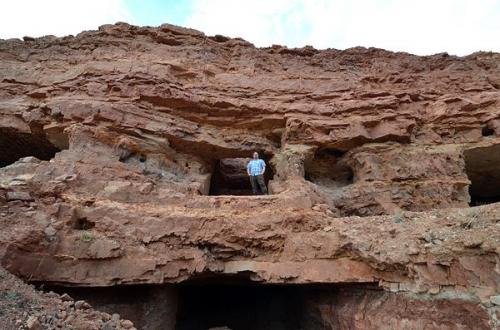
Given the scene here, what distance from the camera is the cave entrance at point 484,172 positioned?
9.23 metres

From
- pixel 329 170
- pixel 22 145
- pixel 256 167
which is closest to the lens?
pixel 256 167

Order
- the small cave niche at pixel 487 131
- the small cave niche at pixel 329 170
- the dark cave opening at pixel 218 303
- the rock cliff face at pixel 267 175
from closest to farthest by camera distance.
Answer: the rock cliff face at pixel 267 175
the dark cave opening at pixel 218 303
the small cave niche at pixel 487 131
the small cave niche at pixel 329 170

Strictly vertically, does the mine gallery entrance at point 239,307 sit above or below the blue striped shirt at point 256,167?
below

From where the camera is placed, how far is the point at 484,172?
10.2 metres

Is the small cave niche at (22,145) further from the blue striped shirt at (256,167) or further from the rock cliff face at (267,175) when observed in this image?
the blue striped shirt at (256,167)

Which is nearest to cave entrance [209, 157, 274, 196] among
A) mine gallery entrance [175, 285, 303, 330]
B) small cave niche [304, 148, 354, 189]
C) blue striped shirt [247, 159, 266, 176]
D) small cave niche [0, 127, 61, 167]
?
small cave niche [304, 148, 354, 189]

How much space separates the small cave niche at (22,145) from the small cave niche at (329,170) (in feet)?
24.1

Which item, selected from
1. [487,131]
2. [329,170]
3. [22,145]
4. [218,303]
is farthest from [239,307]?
[487,131]

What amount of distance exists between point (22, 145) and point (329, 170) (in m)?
8.95

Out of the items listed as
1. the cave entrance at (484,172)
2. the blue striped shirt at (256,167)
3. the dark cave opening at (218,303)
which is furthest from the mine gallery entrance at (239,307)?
the cave entrance at (484,172)

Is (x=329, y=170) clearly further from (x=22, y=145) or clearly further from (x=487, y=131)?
(x=22, y=145)

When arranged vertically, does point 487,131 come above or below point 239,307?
above

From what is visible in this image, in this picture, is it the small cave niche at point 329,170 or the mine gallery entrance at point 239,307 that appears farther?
the small cave niche at point 329,170

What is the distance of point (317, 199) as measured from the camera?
25.2ft
